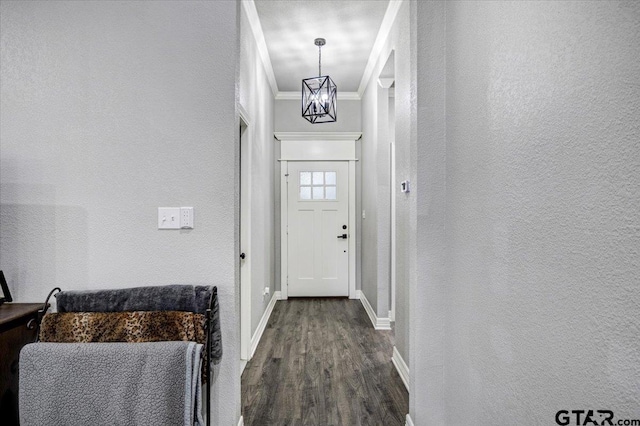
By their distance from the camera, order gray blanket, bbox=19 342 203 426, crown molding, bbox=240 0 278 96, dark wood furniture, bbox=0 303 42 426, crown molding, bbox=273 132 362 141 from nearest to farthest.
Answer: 1. gray blanket, bbox=19 342 203 426
2. dark wood furniture, bbox=0 303 42 426
3. crown molding, bbox=240 0 278 96
4. crown molding, bbox=273 132 362 141

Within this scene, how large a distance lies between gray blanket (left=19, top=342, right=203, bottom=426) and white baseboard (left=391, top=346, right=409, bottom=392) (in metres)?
1.67

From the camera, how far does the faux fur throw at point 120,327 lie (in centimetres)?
160

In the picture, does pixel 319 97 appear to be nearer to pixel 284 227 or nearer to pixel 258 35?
pixel 258 35

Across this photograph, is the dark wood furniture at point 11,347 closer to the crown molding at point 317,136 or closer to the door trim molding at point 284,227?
the door trim molding at point 284,227

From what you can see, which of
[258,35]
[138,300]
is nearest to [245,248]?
[138,300]

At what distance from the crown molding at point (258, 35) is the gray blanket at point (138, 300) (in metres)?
2.18

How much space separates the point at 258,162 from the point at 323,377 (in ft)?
6.78

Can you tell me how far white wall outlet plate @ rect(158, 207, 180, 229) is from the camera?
71.7 inches

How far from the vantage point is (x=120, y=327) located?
1611 millimetres

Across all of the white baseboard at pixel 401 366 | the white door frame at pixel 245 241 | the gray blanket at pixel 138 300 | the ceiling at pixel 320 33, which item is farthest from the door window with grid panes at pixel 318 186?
the gray blanket at pixel 138 300

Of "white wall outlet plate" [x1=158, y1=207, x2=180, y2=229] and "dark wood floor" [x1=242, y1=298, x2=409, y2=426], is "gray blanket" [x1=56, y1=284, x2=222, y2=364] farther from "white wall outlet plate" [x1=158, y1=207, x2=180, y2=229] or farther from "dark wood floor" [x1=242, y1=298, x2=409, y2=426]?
"dark wood floor" [x1=242, y1=298, x2=409, y2=426]

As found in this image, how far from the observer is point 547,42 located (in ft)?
3.54

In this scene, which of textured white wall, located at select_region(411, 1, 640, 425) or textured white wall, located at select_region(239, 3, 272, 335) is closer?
textured white wall, located at select_region(411, 1, 640, 425)

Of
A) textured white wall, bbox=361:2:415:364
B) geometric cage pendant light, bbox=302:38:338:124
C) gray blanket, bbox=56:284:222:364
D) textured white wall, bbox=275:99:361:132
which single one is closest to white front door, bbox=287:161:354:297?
textured white wall, bbox=361:2:415:364
